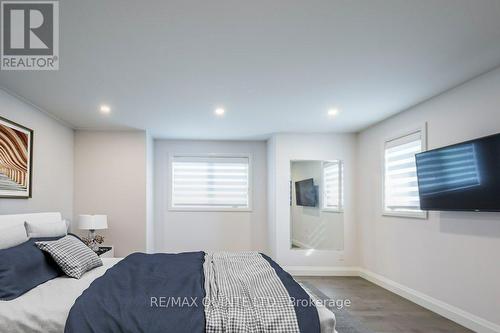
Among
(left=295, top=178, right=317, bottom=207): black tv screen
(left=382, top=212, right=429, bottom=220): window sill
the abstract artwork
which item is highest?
the abstract artwork

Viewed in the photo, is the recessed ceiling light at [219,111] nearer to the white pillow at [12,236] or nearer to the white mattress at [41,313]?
the white pillow at [12,236]

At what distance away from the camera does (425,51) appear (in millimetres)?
2695

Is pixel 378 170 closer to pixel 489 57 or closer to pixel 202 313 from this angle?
pixel 489 57

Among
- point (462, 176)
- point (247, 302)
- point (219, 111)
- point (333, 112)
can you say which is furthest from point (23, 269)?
point (462, 176)

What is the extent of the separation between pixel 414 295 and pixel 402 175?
5.00 ft

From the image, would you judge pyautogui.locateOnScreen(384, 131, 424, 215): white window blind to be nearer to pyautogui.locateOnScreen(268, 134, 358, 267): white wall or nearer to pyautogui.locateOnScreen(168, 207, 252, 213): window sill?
pyautogui.locateOnScreen(268, 134, 358, 267): white wall

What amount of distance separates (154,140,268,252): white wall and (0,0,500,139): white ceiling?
1883mm

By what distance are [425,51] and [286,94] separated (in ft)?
4.83

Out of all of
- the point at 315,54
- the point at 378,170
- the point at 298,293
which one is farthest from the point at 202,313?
the point at 378,170

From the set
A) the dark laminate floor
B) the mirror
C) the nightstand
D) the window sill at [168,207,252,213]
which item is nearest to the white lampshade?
the nightstand

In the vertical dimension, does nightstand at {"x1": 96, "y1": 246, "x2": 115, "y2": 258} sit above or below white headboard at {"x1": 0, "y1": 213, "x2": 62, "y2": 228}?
below

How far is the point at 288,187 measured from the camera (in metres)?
5.86

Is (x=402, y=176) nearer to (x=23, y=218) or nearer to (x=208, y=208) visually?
(x=208, y=208)

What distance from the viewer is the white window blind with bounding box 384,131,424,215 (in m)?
4.34
